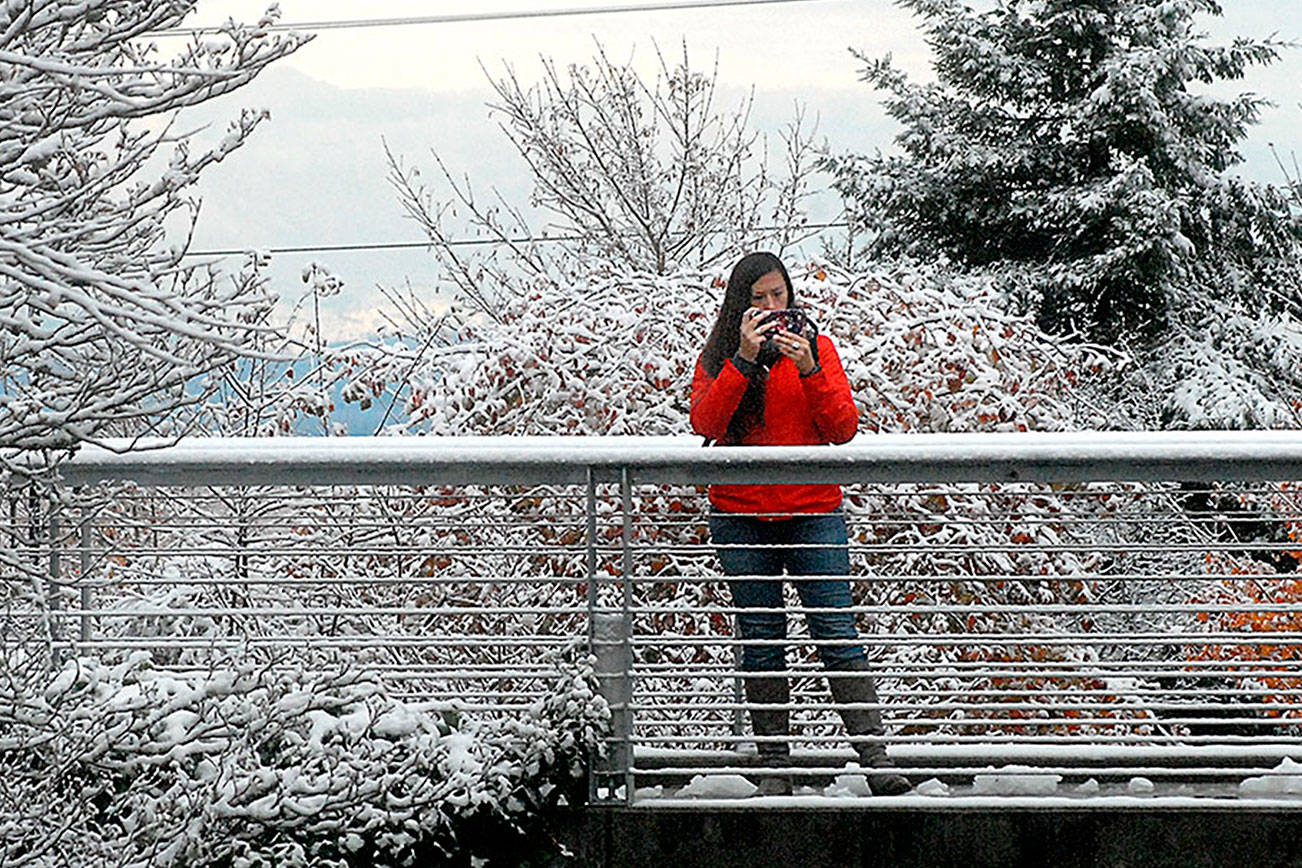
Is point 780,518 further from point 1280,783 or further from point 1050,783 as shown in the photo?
point 1280,783

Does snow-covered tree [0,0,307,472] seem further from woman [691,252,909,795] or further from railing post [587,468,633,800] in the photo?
woman [691,252,909,795]

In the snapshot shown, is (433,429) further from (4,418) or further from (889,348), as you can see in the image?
(4,418)

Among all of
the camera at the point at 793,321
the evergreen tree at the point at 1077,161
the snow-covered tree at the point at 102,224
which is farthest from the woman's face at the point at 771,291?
the evergreen tree at the point at 1077,161

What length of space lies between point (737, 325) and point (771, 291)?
136 mm

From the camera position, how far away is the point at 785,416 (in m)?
4.72

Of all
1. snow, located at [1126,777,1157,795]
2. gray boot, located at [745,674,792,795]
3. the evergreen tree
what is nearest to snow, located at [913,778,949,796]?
gray boot, located at [745,674,792,795]

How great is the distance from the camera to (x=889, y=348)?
22.1 ft

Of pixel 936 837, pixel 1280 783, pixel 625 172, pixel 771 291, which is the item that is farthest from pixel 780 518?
pixel 625 172

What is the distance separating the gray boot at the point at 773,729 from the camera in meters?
4.46

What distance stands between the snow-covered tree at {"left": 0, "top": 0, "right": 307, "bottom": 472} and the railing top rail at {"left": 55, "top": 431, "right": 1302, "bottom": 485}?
1.07 metres

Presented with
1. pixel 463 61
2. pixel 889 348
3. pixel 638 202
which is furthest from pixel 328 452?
pixel 463 61

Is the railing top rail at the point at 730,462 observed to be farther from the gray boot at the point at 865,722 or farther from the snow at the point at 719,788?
the snow at the point at 719,788

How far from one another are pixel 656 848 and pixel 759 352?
1.35 meters

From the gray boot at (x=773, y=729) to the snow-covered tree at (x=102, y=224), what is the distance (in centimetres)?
200
